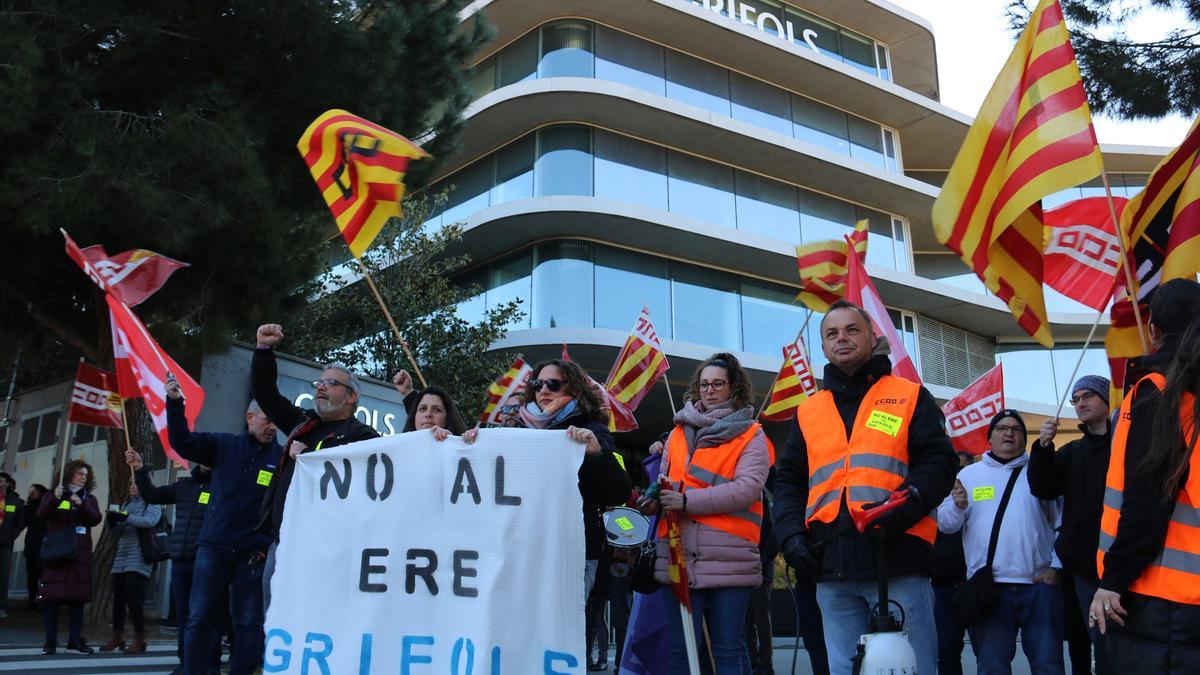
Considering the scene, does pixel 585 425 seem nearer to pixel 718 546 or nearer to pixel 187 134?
pixel 718 546

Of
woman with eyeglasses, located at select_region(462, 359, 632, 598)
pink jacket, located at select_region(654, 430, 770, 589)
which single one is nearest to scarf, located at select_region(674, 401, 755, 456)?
pink jacket, located at select_region(654, 430, 770, 589)

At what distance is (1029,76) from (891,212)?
23.2 metres

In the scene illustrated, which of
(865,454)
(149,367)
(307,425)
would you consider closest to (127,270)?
(149,367)

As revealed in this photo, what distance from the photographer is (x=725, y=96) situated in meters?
25.1

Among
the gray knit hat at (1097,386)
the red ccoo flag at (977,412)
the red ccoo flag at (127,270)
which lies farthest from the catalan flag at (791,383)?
the red ccoo flag at (127,270)

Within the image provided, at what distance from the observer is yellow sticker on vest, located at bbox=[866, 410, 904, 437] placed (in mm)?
3822

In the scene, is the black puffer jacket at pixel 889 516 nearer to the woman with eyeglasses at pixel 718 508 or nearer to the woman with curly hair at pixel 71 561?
the woman with eyeglasses at pixel 718 508

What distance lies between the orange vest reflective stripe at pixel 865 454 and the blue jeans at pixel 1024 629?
178 cm

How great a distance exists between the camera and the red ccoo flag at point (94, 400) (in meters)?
11.9

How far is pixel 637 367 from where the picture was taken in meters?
11.9

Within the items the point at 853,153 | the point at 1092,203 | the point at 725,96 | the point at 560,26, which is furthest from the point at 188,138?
the point at 853,153

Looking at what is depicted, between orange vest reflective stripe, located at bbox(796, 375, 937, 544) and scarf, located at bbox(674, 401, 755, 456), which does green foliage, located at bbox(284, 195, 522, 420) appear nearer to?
scarf, located at bbox(674, 401, 755, 456)

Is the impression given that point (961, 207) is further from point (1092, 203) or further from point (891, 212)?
point (891, 212)

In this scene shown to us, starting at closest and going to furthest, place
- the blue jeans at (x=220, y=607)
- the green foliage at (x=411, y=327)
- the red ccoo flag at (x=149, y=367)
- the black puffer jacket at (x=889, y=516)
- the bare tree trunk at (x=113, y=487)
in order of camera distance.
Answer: the black puffer jacket at (x=889, y=516) < the blue jeans at (x=220, y=607) < the red ccoo flag at (x=149, y=367) < the bare tree trunk at (x=113, y=487) < the green foliage at (x=411, y=327)
